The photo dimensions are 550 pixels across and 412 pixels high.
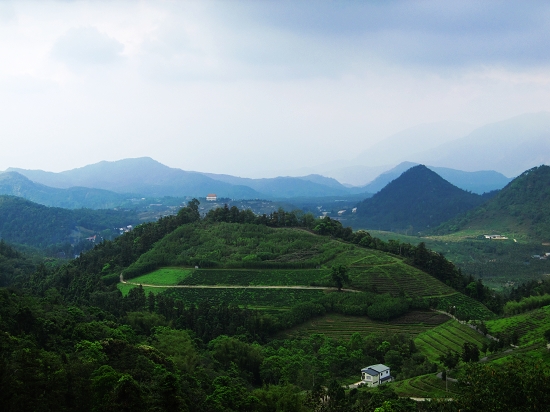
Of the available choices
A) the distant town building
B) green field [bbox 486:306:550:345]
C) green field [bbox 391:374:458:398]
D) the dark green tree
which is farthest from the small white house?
the distant town building

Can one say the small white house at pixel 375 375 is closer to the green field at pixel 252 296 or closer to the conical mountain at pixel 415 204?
the green field at pixel 252 296

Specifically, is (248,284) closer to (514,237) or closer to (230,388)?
(230,388)

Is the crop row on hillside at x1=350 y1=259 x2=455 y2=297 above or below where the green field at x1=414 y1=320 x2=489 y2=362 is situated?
above

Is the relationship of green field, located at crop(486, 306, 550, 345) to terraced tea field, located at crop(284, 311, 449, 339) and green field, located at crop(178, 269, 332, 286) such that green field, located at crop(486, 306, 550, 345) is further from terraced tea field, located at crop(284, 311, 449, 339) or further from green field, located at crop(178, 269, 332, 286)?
green field, located at crop(178, 269, 332, 286)

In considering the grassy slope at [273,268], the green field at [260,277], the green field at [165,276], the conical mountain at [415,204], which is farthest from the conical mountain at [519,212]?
the green field at [165,276]

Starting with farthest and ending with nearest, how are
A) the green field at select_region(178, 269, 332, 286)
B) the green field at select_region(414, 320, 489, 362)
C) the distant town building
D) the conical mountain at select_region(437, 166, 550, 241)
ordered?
the conical mountain at select_region(437, 166, 550, 241) < the distant town building < the green field at select_region(178, 269, 332, 286) < the green field at select_region(414, 320, 489, 362)

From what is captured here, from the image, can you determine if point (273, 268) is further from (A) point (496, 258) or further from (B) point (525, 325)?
(A) point (496, 258)
